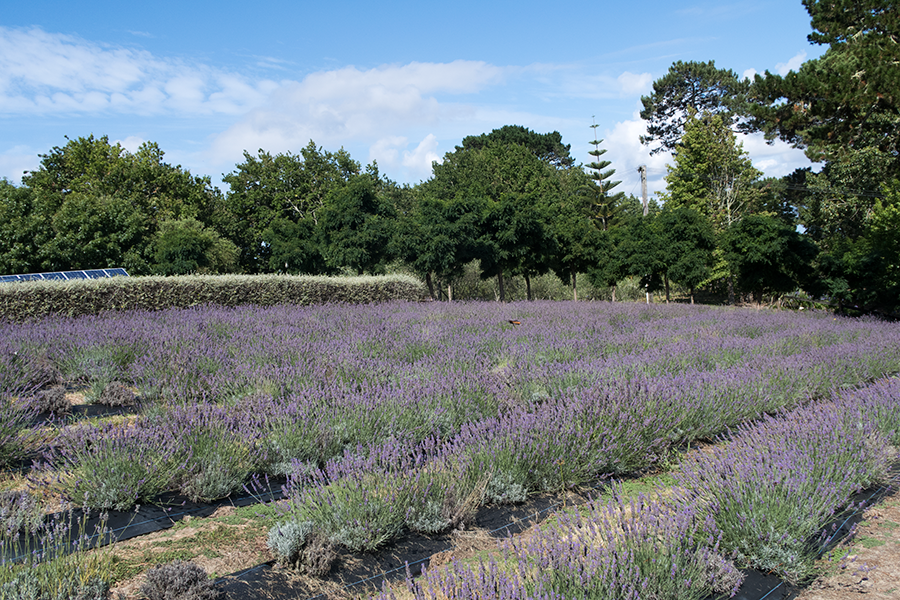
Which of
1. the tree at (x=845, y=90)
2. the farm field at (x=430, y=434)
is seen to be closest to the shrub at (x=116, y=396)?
the farm field at (x=430, y=434)

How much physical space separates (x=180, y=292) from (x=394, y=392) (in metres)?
9.68

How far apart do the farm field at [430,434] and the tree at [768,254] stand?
38.9 feet

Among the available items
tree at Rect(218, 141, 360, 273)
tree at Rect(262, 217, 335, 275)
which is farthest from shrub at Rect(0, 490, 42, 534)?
tree at Rect(218, 141, 360, 273)

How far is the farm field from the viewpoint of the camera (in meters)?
2.64

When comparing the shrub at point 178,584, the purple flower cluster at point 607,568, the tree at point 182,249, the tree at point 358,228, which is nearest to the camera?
the purple flower cluster at point 607,568

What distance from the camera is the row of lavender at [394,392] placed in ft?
11.0

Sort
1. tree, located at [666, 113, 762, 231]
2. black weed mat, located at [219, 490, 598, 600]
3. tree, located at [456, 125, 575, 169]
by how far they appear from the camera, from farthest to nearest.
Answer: tree, located at [456, 125, 575, 169], tree, located at [666, 113, 762, 231], black weed mat, located at [219, 490, 598, 600]

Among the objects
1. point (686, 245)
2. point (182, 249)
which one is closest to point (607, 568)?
point (686, 245)

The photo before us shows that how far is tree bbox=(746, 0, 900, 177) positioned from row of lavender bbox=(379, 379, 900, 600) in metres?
10.7

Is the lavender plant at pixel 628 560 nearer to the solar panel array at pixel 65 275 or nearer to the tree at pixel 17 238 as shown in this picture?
the solar panel array at pixel 65 275

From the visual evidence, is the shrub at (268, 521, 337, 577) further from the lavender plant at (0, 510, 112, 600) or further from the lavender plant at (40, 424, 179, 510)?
the lavender plant at (40, 424, 179, 510)

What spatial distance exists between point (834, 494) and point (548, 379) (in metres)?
2.60

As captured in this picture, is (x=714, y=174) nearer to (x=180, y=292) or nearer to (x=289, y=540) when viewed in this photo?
(x=180, y=292)

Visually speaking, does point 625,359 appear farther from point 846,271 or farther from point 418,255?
point 846,271
